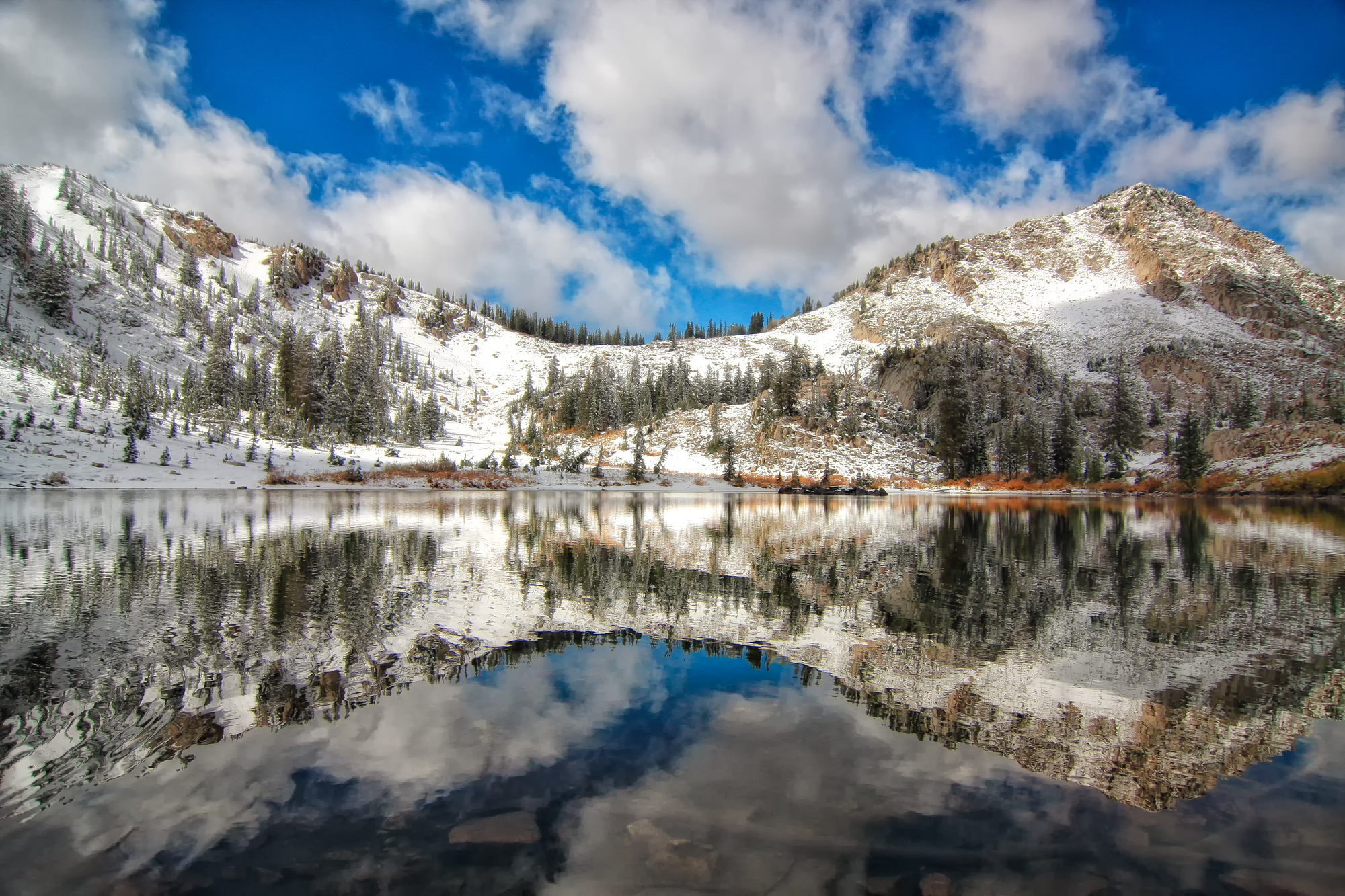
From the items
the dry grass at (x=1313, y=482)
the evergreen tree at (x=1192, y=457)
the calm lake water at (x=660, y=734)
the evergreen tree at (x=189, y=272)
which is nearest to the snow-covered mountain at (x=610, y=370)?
the evergreen tree at (x=189, y=272)

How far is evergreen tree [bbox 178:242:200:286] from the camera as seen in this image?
152 metres

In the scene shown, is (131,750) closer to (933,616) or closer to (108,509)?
(933,616)

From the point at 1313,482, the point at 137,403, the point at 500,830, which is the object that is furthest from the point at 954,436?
the point at 137,403

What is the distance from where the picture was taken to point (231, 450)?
76.7 metres

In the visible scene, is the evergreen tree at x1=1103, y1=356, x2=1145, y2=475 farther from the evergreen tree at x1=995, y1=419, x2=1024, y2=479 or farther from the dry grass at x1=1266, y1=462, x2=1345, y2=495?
the dry grass at x1=1266, y1=462, x2=1345, y2=495

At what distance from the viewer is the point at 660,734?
7.07m

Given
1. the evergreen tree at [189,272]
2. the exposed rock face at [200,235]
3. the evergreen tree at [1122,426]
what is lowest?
the evergreen tree at [1122,426]

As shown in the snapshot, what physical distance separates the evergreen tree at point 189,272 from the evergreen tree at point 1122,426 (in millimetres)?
200243

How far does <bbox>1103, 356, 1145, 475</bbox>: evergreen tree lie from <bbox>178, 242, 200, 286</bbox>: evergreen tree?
200m

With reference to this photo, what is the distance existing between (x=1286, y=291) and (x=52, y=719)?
242 metres

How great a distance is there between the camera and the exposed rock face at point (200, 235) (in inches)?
6781

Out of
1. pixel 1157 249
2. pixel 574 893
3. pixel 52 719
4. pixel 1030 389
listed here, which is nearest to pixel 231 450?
pixel 52 719

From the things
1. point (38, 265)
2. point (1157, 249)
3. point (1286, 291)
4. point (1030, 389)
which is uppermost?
point (1157, 249)

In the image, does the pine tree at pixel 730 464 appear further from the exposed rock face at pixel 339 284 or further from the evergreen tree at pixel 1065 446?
the exposed rock face at pixel 339 284
